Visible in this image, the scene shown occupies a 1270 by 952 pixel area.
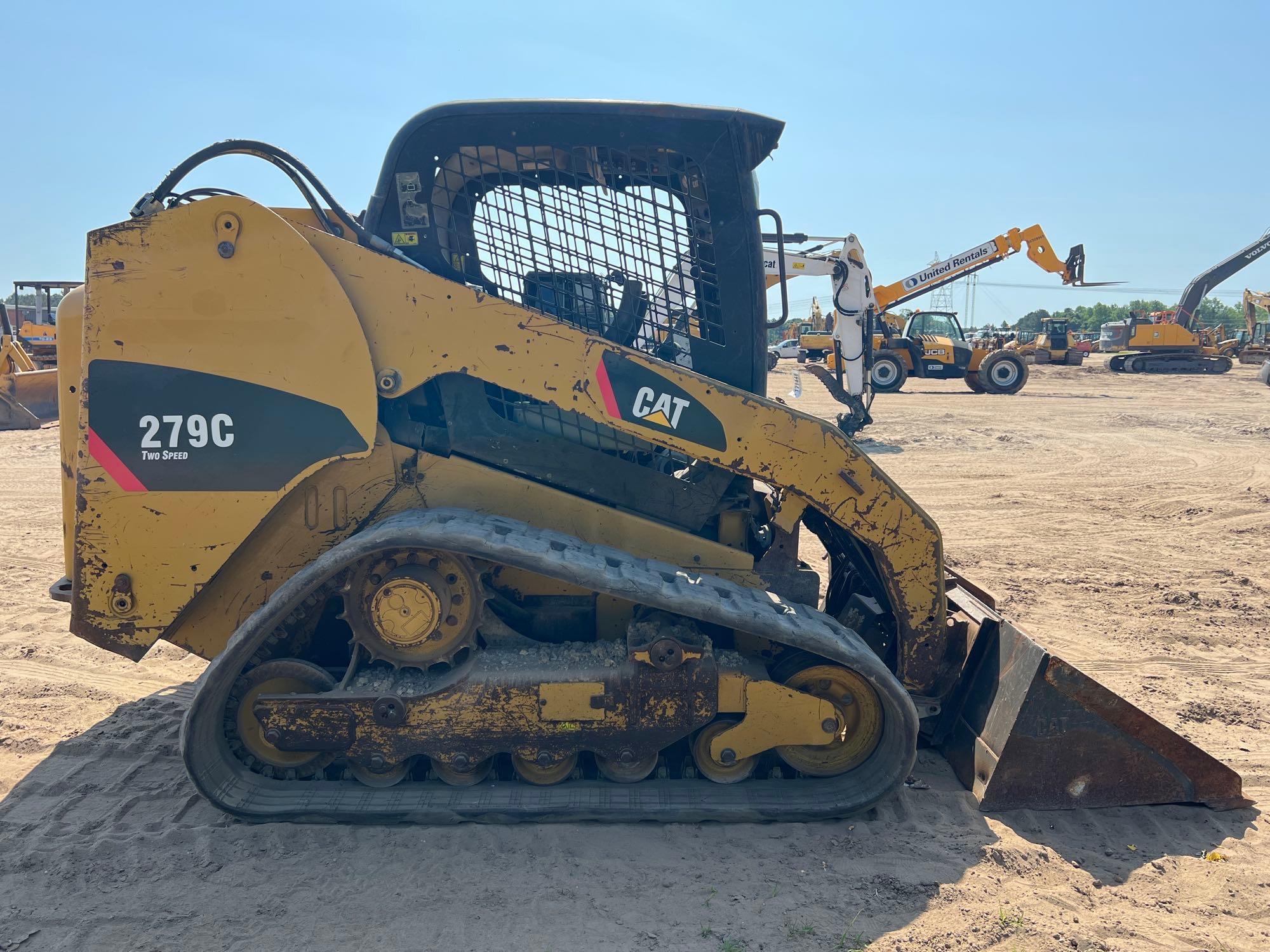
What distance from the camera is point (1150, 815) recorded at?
10.9ft

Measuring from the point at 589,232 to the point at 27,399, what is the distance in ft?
49.6

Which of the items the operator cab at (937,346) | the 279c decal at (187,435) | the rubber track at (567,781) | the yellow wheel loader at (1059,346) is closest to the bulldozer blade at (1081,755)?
the rubber track at (567,781)

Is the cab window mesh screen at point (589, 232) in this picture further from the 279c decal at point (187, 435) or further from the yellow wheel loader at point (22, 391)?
the yellow wheel loader at point (22, 391)

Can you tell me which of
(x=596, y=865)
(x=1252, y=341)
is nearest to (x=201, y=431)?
(x=596, y=865)

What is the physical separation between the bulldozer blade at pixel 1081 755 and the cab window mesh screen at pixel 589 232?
1.83 meters

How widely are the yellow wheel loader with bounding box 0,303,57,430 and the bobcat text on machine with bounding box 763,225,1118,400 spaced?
1577 centimetres

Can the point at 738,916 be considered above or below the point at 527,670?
below

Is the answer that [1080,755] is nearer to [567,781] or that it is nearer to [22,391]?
[567,781]

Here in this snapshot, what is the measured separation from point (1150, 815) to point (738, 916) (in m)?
1.70

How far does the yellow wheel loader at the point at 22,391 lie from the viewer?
14344 millimetres

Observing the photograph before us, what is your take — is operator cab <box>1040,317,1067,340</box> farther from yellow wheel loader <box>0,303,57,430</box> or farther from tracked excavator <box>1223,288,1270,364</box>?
yellow wheel loader <box>0,303,57,430</box>

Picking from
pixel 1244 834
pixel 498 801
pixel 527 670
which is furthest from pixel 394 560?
pixel 1244 834

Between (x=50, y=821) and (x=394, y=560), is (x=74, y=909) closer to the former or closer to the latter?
(x=50, y=821)

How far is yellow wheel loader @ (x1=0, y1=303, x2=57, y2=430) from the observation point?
14.3 m
